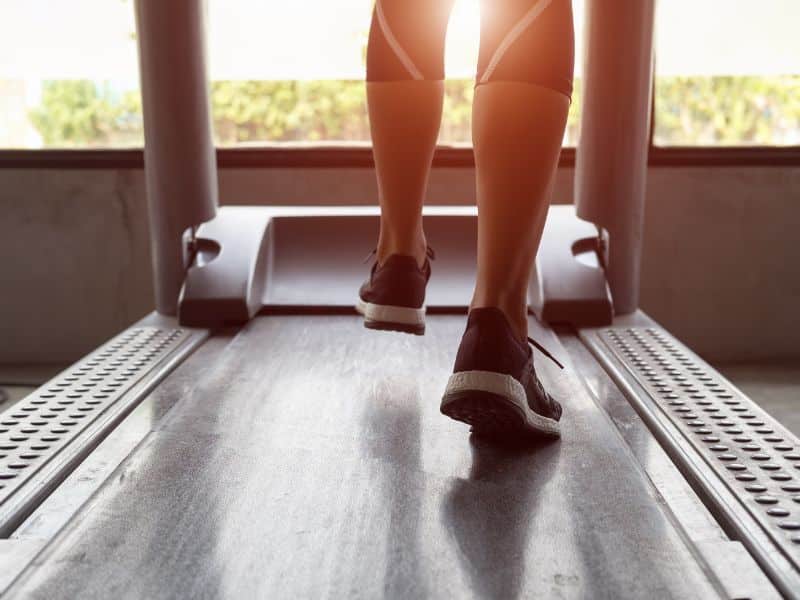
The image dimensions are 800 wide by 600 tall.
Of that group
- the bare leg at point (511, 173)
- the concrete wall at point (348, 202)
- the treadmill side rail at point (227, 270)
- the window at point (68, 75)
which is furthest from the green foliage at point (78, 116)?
the bare leg at point (511, 173)

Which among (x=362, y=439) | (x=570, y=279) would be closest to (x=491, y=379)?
(x=362, y=439)

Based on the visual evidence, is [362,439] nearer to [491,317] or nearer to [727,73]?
[491,317]

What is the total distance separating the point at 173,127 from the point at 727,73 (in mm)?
1540

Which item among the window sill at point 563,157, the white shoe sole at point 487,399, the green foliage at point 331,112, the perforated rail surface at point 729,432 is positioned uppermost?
the green foliage at point 331,112

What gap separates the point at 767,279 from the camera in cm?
245

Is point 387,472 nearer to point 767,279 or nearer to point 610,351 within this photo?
point 610,351

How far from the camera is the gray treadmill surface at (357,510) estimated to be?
30.5 inches

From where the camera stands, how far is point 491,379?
1.04m

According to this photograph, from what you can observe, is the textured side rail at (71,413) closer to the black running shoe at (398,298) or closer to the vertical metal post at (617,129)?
the black running shoe at (398,298)

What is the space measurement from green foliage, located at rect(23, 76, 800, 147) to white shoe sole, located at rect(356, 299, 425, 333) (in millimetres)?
1206

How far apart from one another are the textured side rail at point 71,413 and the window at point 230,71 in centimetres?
96

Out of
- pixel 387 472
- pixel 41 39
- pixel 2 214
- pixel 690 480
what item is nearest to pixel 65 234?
pixel 2 214

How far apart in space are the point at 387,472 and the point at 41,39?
6.47 ft

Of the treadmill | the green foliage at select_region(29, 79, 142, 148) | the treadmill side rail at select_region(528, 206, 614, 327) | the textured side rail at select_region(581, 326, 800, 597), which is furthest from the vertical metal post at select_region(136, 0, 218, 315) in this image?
the textured side rail at select_region(581, 326, 800, 597)
